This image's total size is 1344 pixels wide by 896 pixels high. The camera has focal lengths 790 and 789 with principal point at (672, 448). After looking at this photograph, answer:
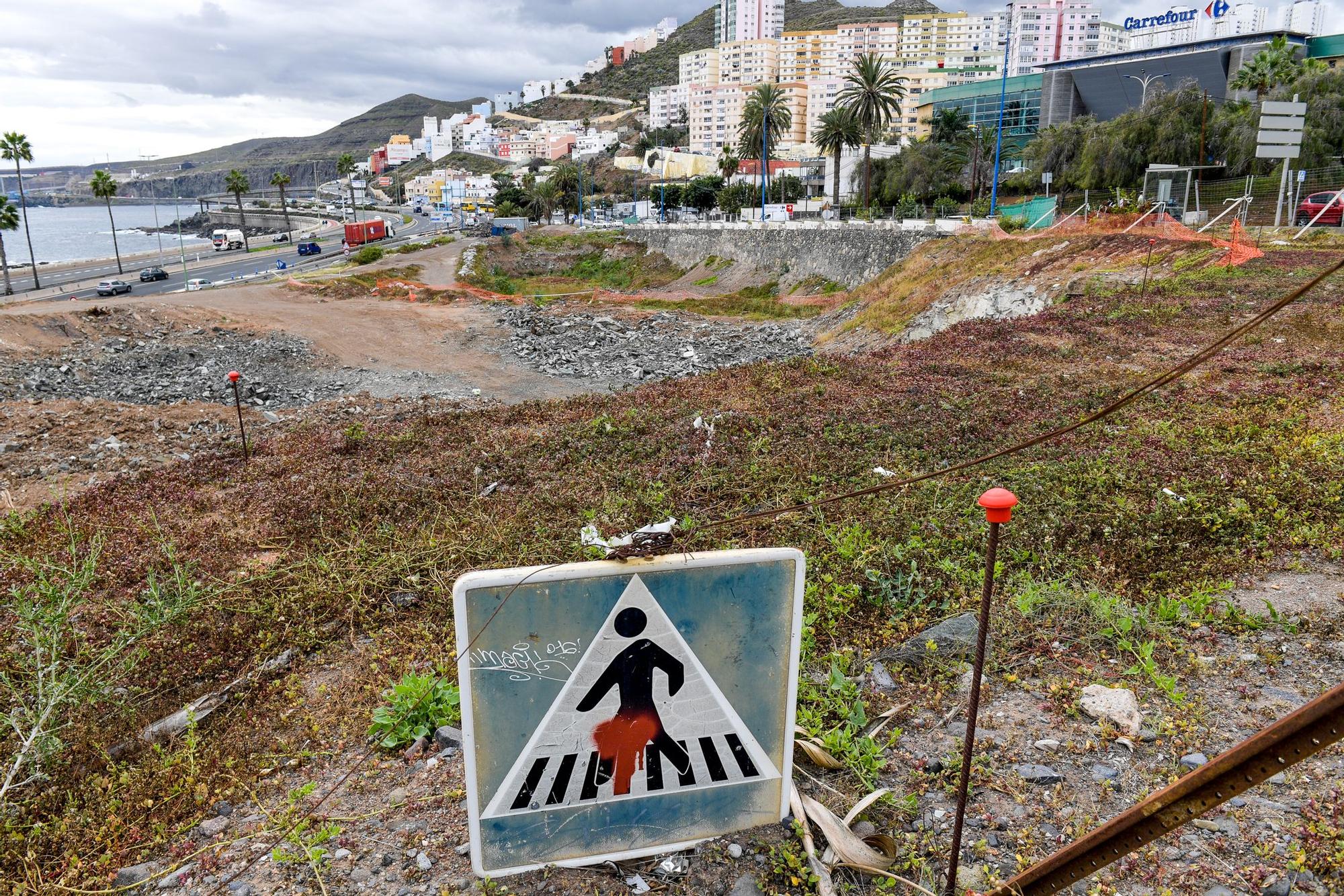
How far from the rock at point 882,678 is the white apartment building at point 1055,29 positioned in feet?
585

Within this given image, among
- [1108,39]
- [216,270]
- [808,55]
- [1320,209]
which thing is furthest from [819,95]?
[1320,209]

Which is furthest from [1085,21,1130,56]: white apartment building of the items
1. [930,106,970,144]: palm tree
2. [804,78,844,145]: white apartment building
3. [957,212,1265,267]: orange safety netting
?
[957,212,1265,267]: orange safety netting

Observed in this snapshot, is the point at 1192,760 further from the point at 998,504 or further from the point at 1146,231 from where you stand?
the point at 1146,231

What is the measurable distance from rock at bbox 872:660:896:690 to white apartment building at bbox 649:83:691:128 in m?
203

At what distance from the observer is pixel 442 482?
1083 centimetres

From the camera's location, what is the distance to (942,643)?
5.74 meters

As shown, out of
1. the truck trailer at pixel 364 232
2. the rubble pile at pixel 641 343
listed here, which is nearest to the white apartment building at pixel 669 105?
the truck trailer at pixel 364 232

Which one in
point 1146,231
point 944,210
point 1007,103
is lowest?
point 1146,231

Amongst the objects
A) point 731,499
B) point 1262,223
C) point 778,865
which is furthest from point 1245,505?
point 1262,223

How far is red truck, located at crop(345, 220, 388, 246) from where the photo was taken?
3007 inches

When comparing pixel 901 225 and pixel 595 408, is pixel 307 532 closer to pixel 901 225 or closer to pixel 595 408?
pixel 595 408

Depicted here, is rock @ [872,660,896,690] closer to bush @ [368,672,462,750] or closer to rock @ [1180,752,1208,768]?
rock @ [1180,752,1208,768]

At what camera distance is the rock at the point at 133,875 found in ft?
13.2

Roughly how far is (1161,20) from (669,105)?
12291 cm
